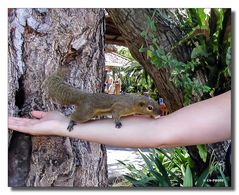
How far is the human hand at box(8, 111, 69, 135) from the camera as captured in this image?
5.48 ft

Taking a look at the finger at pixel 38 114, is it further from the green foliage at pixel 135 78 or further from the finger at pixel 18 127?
the green foliage at pixel 135 78

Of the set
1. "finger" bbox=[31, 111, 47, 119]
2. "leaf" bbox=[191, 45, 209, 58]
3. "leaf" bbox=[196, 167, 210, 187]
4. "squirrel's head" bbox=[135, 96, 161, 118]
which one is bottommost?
"leaf" bbox=[196, 167, 210, 187]

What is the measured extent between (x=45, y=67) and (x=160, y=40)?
0.49 metres

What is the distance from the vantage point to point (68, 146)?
1.80m

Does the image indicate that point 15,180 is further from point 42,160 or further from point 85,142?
point 85,142

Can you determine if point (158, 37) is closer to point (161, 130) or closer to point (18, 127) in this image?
point (161, 130)

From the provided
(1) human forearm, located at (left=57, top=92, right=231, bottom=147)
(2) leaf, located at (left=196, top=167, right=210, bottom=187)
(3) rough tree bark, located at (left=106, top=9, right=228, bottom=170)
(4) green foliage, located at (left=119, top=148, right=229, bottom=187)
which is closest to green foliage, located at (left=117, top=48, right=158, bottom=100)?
(3) rough tree bark, located at (left=106, top=9, right=228, bottom=170)

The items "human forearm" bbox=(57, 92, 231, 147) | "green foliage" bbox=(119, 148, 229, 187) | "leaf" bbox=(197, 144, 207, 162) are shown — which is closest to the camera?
"human forearm" bbox=(57, 92, 231, 147)

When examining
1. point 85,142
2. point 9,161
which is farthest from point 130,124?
point 9,161

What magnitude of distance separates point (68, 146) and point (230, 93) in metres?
0.68

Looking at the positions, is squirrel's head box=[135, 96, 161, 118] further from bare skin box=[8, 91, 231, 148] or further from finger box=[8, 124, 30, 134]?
finger box=[8, 124, 30, 134]

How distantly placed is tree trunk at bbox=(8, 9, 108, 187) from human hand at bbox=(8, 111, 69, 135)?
0.10ft

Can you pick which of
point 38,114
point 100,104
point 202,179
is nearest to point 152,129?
point 100,104

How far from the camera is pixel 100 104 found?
1.68 m
